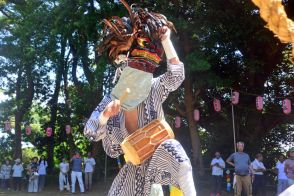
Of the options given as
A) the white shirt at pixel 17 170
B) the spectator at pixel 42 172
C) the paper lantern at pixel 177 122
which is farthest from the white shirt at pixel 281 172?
the white shirt at pixel 17 170

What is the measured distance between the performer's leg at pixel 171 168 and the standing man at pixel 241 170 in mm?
8175

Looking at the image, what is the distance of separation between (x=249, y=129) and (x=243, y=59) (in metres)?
2.55

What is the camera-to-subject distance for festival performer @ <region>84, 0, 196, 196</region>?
3564 millimetres

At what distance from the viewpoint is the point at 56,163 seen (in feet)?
77.9

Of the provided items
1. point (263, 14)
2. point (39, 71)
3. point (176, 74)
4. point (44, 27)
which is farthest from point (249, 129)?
point (263, 14)

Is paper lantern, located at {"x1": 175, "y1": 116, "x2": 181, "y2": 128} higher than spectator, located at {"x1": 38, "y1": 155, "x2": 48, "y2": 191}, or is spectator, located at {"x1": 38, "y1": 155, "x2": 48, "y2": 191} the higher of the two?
paper lantern, located at {"x1": 175, "y1": 116, "x2": 181, "y2": 128}

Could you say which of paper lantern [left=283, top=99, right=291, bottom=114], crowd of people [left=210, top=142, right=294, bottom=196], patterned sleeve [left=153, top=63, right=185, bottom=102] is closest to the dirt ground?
crowd of people [left=210, top=142, right=294, bottom=196]

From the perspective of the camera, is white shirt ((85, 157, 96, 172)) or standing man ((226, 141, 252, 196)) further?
white shirt ((85, 157, 96, 172))

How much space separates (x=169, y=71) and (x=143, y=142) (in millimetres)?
617

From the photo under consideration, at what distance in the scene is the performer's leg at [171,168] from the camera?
10.9ft

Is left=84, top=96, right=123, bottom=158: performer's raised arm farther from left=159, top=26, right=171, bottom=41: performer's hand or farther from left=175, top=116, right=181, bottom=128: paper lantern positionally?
left=175, top=116, right=181, bottom=128: paper lantern

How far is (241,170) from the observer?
37.5 feet

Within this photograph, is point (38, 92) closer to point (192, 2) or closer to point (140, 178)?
point (192, 2)

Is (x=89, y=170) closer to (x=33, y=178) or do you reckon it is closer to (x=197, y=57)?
(x=33, y=178)
